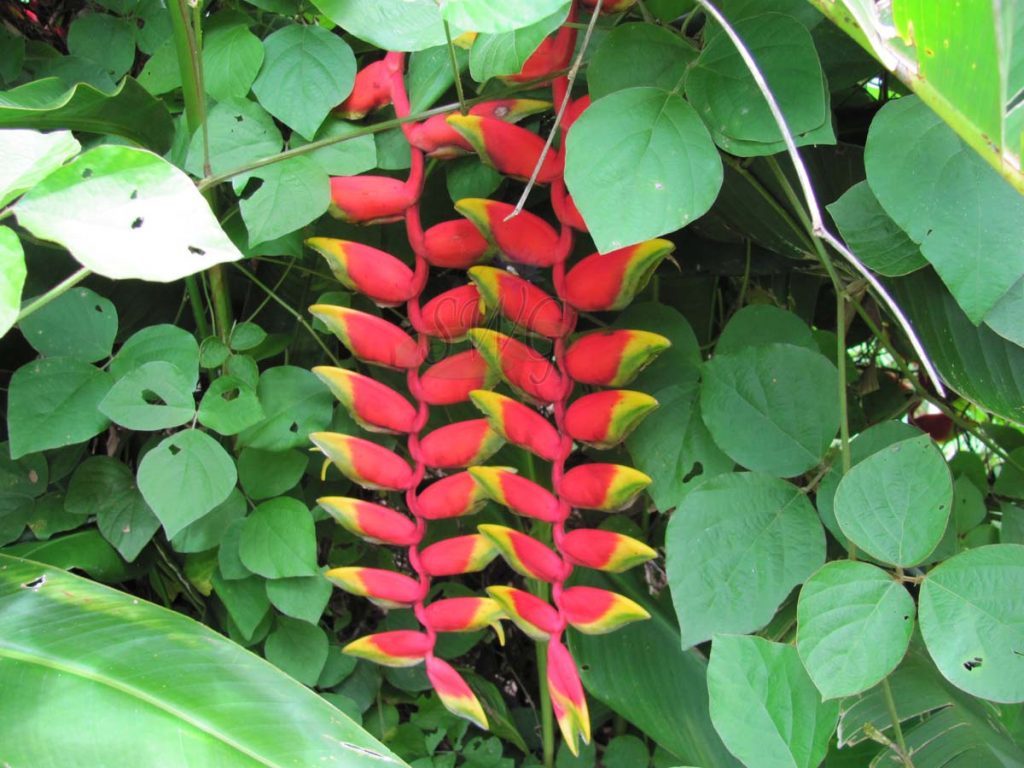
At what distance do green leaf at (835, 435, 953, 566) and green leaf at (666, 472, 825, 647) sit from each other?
0.21 ft

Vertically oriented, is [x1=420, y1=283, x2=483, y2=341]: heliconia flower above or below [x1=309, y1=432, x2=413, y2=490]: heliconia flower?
above

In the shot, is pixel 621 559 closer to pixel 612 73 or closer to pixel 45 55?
pixel 612 73

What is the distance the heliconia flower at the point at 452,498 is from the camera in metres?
0.61

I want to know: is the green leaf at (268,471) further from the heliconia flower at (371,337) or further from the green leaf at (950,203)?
the green leaf at (950,203)

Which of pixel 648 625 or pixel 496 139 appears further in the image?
pixel 648 625

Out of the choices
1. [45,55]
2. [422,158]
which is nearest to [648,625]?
[422,158]

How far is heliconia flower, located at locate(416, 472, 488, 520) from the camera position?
0.61 meters

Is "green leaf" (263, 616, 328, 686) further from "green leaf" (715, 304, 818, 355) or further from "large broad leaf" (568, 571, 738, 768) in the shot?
"green leaf" (715, 304, 818, 355)

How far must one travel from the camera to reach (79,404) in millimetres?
661

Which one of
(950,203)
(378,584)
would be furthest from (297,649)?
→ (950,203)

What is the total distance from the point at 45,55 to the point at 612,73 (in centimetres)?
58

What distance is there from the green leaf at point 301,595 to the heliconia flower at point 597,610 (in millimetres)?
221

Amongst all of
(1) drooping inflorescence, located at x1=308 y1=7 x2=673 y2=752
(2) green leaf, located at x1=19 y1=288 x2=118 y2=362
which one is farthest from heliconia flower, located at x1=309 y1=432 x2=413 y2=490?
(2) green leaf, located at x1=19 y1=288 x2=118 y2=362

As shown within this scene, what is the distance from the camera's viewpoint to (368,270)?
60 cm
